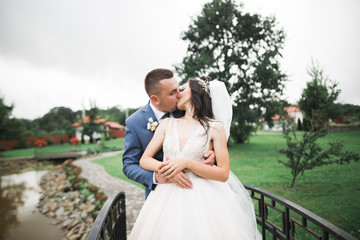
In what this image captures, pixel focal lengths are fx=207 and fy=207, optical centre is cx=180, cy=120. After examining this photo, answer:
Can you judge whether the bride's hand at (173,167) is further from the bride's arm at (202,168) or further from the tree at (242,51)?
the tree at (242,51)

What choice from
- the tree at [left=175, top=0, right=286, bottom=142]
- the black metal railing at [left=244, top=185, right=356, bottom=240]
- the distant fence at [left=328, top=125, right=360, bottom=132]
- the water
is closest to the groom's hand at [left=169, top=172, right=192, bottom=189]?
the black metal railing at [left=244, top=185, right=356, bottom=240]

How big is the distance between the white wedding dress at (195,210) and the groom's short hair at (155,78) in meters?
0.37

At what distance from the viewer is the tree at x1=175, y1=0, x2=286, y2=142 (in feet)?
52.7

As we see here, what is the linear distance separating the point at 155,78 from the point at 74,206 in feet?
28.1

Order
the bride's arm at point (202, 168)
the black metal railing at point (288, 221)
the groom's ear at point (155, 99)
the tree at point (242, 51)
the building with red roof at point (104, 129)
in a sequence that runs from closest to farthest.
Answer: the black metal railing at point (288, 221), the bride's arm at point (202, 168), the groom's ear at point (155, 99), the tree at point (242, 51), the building with red roof at point (104, 129)

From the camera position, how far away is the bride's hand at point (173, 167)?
1597 mm

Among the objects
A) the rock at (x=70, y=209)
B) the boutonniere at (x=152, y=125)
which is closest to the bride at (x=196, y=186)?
the boutonniere at (x=152, y=125)

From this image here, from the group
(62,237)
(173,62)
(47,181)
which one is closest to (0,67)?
(47,181)

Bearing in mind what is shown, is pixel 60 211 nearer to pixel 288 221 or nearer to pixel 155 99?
pixel 155 99

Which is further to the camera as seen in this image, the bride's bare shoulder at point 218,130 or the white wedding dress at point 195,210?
the bride's bare shoulder at point 218,130

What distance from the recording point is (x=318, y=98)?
4879mm

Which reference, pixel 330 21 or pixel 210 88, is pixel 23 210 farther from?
pixel 330 21

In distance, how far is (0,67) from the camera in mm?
23125

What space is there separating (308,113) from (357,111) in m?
2.87
